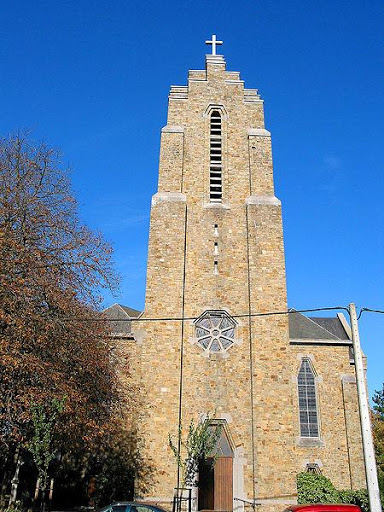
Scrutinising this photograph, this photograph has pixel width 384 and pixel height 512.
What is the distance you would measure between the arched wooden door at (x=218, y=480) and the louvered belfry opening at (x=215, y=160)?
10058 mm

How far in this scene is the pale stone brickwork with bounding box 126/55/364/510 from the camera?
1784 centimetres

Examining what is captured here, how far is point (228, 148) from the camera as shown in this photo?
926 inches

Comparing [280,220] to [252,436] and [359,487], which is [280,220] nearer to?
[252,436]

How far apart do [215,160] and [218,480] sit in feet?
44.9

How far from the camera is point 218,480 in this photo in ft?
58.1

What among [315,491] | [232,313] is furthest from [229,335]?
[315,491]

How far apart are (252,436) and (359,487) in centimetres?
714

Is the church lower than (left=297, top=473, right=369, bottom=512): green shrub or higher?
higher

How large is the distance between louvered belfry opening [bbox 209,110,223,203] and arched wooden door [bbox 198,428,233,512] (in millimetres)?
10058

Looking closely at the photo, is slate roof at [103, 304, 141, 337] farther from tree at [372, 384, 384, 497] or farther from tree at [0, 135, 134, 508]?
tree at [372, 384, 384, 497]

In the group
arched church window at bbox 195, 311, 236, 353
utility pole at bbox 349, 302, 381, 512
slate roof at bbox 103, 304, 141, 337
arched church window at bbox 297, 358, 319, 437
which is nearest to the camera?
utility pole at bbox 349, 302, 381, 512

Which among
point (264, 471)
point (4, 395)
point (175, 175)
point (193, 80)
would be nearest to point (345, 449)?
point (264, 471)

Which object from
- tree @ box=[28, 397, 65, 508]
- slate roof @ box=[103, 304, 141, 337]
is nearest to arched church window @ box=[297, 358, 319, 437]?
slate roof @ box=[103, 304, 141, 337]

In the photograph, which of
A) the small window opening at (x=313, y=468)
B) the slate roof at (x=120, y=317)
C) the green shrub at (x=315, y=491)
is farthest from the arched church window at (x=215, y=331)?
the small window opening at (x=313, y=468)
